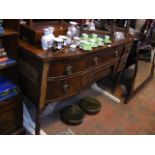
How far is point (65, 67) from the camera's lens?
4.96 feet

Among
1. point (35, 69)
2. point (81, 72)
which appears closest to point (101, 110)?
point (81, 72)

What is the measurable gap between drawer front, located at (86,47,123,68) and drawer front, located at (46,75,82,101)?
164mm

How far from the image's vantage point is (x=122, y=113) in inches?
91.3

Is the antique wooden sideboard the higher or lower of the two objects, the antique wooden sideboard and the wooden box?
the higher

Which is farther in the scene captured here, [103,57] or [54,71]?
[103,57]

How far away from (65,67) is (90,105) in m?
0.90

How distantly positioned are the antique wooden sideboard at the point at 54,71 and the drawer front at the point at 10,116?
14 cm

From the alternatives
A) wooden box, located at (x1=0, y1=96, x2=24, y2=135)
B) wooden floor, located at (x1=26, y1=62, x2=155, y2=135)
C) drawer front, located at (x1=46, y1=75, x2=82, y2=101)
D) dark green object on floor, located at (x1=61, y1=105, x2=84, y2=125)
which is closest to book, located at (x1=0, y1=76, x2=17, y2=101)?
wooden box, located at (x1=0, y1=96, x2=24, y2=135)

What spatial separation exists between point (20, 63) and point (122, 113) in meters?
1.30

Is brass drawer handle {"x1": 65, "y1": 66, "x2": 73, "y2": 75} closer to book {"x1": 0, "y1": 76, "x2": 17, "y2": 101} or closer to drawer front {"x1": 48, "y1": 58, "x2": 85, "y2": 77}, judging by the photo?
drawer front {"x1": 48, "y1": 58, "x2": 85, "y2": 77}

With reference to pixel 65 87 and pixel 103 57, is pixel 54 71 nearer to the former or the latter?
pixel 65 87

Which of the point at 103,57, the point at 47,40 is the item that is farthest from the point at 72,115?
the point at 47,40

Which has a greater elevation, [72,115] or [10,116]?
[10,116]

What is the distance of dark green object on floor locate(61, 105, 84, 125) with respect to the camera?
2.01 meters
